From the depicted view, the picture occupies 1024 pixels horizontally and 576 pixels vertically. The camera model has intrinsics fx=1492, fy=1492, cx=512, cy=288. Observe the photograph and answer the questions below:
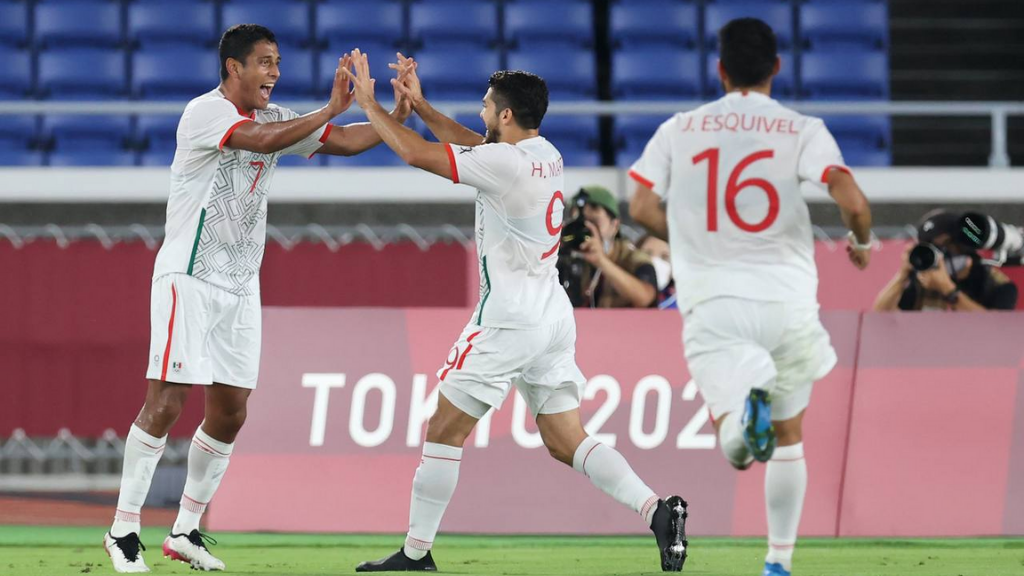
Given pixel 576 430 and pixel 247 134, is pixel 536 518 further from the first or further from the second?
pixel 247 134

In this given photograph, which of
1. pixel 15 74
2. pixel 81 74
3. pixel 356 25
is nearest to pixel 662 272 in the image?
pixel 356 25

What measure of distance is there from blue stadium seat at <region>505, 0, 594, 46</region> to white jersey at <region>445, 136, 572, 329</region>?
8981 millimetres

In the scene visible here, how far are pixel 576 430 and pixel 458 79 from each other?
8592 mm

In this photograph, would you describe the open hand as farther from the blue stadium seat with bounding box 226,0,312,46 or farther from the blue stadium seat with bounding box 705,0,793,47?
the blue stadium seat with bounding box 705,0,793,47

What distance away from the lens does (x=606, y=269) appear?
332 inches

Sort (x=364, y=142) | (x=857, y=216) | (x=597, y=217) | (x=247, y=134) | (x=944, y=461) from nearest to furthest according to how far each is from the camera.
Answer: (x=857, y=216) < (x=247, y=134) < (x=364, y=142) < (x=944, y=461) < (x=597, y=217)

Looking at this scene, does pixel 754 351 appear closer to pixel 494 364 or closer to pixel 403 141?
pixel 494 364

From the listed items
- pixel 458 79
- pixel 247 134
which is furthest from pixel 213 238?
pixel 458 79

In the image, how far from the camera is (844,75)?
15102 mm

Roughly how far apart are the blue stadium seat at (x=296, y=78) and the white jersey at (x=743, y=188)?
932 centimetres

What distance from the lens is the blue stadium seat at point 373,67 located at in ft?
47.8

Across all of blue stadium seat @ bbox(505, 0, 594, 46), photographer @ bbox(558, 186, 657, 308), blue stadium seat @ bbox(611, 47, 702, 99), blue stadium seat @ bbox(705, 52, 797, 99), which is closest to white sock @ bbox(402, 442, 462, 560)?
photographer @ bbox(558, 186, 657, 308)

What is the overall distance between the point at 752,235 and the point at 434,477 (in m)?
1.73

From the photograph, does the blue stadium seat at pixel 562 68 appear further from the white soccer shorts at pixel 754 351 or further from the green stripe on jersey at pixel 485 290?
the white soccer shorts at pixel 754 351
